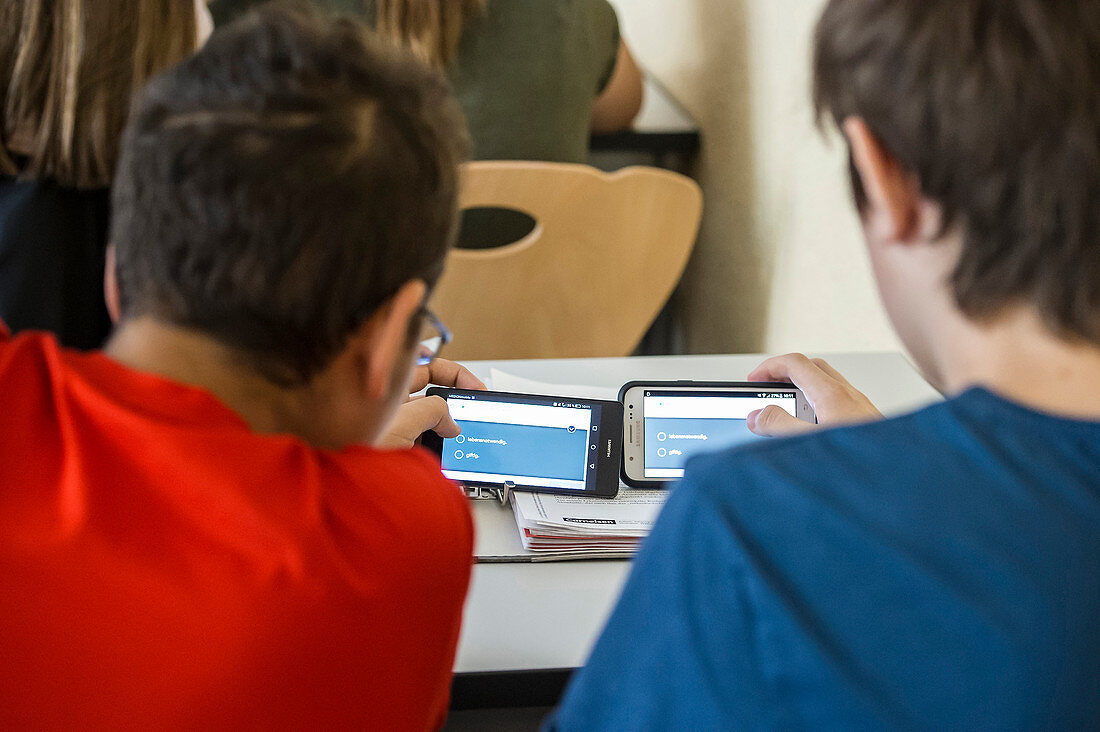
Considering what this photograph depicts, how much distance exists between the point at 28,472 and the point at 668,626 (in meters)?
0.31

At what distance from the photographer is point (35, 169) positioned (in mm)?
1182

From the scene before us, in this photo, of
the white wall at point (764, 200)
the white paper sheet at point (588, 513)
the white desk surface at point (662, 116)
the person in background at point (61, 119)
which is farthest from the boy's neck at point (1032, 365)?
the white desk surface at point (662, 116)

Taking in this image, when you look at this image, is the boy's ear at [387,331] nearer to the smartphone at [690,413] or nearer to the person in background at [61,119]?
the smartphone at [690,413]

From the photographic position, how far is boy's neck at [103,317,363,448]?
21.4 inches

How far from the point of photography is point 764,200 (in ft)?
5.83

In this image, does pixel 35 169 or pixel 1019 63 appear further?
pixel 35 169

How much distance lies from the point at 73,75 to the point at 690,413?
0.80 meters

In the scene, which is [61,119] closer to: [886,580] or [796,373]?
[796,373]

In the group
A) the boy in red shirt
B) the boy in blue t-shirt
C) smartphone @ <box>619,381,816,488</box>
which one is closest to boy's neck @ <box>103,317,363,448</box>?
the boy in red shirt

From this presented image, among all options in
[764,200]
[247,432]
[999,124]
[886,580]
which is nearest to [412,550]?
[247,432]

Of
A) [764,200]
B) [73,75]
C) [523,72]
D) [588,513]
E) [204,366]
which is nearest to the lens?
[204,366]

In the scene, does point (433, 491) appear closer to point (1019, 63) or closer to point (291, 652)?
point (291, 652)

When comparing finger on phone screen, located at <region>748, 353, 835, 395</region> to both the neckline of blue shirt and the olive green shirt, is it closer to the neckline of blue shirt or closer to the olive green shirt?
the neckline of blue shirt

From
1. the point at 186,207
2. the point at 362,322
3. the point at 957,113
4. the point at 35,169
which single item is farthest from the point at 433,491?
the point at 35,169
